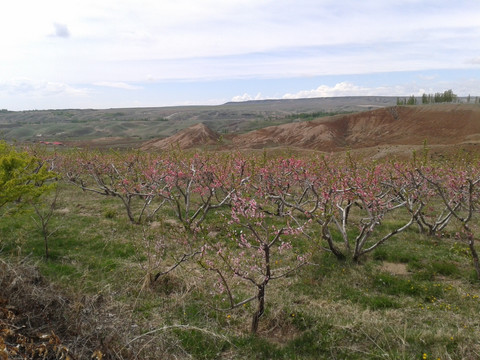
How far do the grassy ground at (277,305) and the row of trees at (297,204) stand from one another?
0.53 meters

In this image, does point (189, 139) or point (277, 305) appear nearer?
point (277, 305)

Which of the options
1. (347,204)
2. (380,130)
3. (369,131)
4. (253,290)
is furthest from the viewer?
(369,131)

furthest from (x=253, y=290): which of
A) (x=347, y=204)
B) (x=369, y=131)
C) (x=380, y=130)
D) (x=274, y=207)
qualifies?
(x=369, y=131)

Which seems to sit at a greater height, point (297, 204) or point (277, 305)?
point (297, 204)

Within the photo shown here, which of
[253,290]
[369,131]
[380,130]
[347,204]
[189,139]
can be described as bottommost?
[253,290]

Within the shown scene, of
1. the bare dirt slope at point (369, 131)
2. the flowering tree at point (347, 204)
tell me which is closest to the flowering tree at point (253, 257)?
the flowering tree at point (347, 204)

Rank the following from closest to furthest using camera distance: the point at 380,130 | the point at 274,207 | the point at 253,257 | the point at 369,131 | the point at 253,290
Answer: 1. the point at 253,257
2. the point at 253,290
3. the point at 274,207
4. the point at 380,130
5. the point at 369,131

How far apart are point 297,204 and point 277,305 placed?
19.5 ft

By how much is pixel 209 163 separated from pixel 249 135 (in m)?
54.5

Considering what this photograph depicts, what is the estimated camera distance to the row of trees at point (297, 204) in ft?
28.6

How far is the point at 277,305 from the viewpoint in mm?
7094

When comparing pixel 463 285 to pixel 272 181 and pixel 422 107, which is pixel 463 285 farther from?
pixel 422 107

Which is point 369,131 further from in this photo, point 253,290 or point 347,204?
point 253,290

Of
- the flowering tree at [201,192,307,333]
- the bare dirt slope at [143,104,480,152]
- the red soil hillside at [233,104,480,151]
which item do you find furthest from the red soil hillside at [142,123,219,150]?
the flowering tree at [201,192,307,333]
